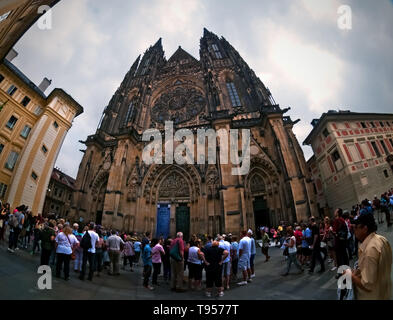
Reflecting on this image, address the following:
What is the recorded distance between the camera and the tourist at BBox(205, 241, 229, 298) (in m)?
4.79

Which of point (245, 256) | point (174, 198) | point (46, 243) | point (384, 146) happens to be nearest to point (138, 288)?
point (46, 243)

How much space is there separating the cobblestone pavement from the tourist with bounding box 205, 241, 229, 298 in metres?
0.23

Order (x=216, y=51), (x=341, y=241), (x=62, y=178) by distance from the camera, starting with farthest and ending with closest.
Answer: (x=62, y=178) < (x=216, y=51) < (x=341, y=241)

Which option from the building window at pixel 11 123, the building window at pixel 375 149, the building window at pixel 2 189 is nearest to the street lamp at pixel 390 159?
the building window at pixel 375 149

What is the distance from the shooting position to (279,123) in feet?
53.3

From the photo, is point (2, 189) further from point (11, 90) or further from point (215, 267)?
point (215, 267)

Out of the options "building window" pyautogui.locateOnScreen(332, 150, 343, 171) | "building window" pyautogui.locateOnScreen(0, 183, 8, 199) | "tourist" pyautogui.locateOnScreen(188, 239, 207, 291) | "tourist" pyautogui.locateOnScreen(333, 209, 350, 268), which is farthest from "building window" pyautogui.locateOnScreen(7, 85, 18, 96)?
"building window" pyautogui.locateOnScreen(332, 150, 343, 171)

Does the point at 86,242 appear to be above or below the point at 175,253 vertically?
above

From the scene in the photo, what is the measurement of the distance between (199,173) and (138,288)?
12185 mm

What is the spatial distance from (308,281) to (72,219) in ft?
60.3

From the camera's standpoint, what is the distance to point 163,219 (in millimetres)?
17266

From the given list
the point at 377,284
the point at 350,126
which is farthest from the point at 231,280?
the point at 350,126

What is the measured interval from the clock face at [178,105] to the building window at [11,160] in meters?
13.4

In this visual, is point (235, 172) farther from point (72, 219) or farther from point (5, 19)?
point (5, 19)
